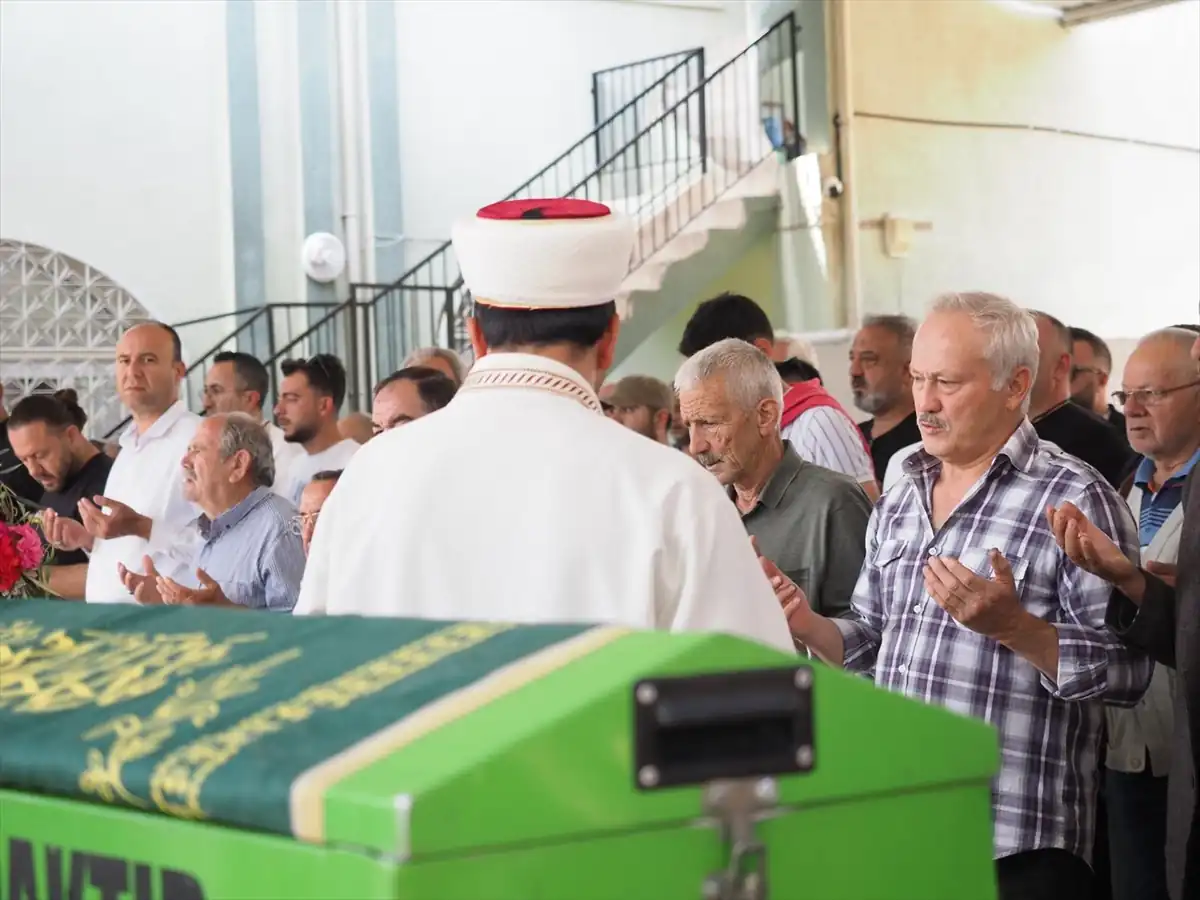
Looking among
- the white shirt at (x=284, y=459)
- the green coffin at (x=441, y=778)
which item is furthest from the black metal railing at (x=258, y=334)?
the green coffin at (x=441, y=778)

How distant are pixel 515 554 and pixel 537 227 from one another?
45 cm

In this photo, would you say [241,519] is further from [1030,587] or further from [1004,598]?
[1004,598]

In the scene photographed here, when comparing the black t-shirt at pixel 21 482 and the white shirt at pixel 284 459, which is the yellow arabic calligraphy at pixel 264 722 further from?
the black t-shirt at pixel 21 482

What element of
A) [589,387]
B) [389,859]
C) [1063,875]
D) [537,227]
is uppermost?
[537,227]

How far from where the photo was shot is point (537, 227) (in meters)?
2.19

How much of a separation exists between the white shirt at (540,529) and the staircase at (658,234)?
8.27 meters

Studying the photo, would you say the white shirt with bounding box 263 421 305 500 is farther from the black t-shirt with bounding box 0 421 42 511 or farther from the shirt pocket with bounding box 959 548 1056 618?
the shirt pocket with bounding box 959 548 1056 618

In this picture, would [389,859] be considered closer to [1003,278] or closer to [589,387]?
[589,387]

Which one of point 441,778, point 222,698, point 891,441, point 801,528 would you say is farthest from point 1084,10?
point 441,778

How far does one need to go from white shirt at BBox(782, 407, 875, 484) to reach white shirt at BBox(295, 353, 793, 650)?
7.95ft

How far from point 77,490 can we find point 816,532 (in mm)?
3375

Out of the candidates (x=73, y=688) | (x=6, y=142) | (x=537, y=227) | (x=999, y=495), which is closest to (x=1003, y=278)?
(x=6, y=142)

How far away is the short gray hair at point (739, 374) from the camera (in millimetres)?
3557

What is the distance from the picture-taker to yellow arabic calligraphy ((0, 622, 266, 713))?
1367 mm
